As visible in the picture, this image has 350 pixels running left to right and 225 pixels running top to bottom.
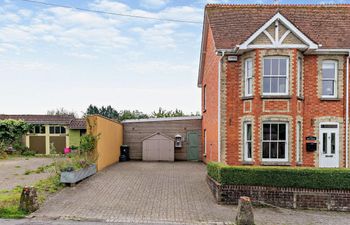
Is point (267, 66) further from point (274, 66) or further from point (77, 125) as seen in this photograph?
point (77, 125)

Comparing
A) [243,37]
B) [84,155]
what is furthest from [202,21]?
[84,155]

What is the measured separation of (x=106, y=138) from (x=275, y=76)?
9712mm

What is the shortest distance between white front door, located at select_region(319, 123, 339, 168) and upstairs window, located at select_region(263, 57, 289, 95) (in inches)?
119

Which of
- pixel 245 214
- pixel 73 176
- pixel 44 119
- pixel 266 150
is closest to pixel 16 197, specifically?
pixel 73 176

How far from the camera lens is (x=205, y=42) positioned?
70.4 ft

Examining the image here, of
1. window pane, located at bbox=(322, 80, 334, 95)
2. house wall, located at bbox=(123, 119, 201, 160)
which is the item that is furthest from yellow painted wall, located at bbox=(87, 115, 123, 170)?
window pane, located at bbox=(322, 80, 334, 95)

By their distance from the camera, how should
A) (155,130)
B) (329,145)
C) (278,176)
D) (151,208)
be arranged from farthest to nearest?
(155,130)
(329,145)
(278,176)
(151,208)

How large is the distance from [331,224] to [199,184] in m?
5.72

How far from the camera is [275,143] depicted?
50.4 feet

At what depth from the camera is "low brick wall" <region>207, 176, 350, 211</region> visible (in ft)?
33.0

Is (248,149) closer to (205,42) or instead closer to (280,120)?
(280,120)

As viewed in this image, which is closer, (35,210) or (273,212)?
(35,210)

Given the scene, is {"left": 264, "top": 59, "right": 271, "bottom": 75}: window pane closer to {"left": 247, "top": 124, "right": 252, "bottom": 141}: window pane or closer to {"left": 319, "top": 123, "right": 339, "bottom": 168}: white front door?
{"left": 247, "top": 124, "right": 252, "bottom": 141}: window pane

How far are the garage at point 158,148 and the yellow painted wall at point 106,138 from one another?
202 centimetres
